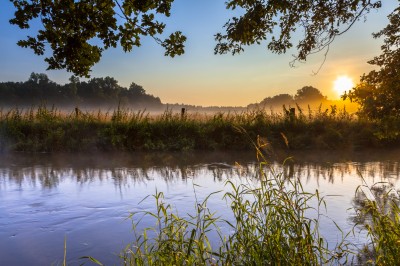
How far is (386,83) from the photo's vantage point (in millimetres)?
9047

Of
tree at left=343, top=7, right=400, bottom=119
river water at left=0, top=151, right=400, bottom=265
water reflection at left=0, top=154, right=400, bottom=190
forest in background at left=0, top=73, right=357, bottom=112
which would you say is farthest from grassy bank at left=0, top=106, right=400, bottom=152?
forest in background at left=0, top=73, right=357, bottom=112

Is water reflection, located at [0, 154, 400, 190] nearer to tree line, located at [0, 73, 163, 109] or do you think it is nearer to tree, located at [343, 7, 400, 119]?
tree, located at [343, 7, 400, 119]

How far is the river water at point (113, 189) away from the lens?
17.1 ft

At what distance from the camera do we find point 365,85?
390 inches

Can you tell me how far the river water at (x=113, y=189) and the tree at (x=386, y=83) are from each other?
4.97ft

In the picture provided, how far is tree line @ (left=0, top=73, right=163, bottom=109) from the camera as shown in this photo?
8125 cm

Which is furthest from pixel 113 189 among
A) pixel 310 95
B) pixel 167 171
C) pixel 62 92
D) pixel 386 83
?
pixel 310 95

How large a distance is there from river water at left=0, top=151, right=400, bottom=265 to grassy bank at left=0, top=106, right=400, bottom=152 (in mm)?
1302

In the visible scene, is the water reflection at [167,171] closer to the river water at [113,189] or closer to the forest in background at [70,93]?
the river water at [113,189]

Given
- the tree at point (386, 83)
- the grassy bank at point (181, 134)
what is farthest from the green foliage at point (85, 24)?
the grassy bank at point (181, 134)

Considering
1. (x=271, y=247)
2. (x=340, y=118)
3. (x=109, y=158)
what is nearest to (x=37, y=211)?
(x=271, y=247)

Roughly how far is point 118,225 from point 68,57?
2.39 meters

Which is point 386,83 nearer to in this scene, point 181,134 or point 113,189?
point 113,189

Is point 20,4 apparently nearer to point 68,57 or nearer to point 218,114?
point 68,57
